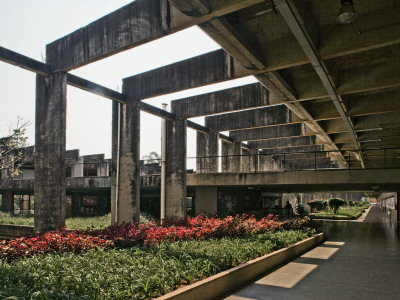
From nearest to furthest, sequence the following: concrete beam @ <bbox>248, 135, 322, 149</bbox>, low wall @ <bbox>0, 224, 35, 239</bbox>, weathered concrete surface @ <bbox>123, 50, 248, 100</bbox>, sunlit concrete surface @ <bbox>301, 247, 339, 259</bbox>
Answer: sunlit concrete surface @ <bbox>301, 247, 339, 259</bbox>, weathered concrete surface @ <bbox>123, 50, 248, 100</bbox>, low wall @ <bbox>0, 224, 35, 239</bbox>, concrete beam @ <bbox>248, 135, 322, 149</bbox>

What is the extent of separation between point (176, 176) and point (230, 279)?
1011 centimetres

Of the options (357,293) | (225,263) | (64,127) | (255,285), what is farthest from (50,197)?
(357,293)

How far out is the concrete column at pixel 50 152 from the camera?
10.9 m

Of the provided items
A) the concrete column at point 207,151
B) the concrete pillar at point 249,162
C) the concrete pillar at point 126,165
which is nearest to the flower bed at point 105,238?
the concrete pillar at point 126,165

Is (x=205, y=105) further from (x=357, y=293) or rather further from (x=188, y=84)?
(x=357, y=293)

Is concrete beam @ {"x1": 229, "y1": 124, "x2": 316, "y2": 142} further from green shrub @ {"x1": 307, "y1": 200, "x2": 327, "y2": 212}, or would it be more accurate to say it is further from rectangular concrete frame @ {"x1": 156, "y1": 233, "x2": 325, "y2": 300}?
green shrub @ {"x1": 307, "y1": 200, "x2": 327, "y2": 212}

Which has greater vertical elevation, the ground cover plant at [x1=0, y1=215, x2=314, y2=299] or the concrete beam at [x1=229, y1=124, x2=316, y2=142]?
the concrete beam at [x1=229, y1=124, x2=316, y2=142]

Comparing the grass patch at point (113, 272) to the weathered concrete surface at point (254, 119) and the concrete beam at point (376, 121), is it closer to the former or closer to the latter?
the weathered concrete surface at point (254, 119)

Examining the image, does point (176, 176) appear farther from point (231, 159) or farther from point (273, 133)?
point (273, 133)

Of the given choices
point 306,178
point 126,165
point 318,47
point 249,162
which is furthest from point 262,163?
point 318,47

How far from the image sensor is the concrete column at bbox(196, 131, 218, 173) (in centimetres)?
2208

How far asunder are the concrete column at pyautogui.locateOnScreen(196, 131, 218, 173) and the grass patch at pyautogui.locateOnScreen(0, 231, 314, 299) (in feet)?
44.0

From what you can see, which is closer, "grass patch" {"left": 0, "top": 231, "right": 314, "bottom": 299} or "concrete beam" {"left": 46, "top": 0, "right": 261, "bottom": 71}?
"grass patch" {"left": 0, "top": 231, "right": 314, "bottom": 299}

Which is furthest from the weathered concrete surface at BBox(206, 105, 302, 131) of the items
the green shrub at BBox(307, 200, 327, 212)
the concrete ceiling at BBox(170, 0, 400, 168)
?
the green shrub at BBox(307, 200, 327, 212)
